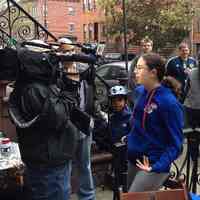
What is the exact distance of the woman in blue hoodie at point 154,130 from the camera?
363cm

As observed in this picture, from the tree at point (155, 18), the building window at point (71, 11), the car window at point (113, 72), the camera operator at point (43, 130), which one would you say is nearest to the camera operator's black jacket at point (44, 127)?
the camera operator at point (43, 130)

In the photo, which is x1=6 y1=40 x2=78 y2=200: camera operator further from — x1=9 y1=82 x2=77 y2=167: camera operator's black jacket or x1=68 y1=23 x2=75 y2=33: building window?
x1=68 y1=23 x2=75 y2=33: building window

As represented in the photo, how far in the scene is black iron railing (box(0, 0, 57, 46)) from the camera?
6.90 metres

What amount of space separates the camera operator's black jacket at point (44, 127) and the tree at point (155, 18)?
32.3m

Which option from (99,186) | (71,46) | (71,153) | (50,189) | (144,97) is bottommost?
(99,186)

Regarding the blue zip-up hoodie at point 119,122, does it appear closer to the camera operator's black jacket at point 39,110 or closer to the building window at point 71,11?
the camera operator's black jacket at point 39,110

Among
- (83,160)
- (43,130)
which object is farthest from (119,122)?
(43,130)

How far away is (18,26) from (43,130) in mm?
3980

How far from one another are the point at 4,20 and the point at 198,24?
4748cm

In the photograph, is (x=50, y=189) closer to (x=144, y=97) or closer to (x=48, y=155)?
(x=48, y=155)

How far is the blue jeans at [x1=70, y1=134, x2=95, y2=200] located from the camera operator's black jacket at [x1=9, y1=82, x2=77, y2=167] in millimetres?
1370

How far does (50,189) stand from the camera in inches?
146

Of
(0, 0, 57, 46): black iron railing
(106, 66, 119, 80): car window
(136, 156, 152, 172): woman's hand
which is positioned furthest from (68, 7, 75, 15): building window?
(136, 156, 152, 172): woman's hand

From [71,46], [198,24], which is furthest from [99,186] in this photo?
[198,24]
